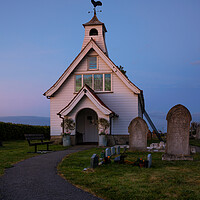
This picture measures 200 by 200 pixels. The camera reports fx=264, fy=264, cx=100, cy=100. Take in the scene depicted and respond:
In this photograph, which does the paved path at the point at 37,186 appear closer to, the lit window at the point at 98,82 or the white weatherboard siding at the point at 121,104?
the white weatherboard siding at the point at 121,104

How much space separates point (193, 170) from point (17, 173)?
20.3 ft

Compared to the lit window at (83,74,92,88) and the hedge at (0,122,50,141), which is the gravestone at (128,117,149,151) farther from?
the hedge at (0,122,50,141)

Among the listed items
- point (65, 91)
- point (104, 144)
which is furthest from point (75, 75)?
point (104, 144)

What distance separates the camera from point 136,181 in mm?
7625

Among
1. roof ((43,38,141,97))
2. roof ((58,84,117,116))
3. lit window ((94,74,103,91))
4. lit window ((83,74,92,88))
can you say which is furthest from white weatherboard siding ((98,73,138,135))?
roof ((58,84,117,116))

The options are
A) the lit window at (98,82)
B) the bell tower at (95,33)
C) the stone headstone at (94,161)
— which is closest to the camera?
the stone headstone at (94,161)

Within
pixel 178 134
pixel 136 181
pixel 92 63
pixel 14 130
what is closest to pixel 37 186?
pixel 136 181

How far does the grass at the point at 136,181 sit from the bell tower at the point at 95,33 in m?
17.4

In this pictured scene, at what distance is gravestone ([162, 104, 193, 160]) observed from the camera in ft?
40.4

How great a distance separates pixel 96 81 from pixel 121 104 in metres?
3.16

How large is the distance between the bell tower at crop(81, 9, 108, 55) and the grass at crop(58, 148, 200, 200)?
17.4m

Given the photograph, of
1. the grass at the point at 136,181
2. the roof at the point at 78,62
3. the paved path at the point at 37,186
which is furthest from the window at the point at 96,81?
the paved path at the point at 37,186

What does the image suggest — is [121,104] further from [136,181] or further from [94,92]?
[136,181]

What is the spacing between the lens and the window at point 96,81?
23.9 m
